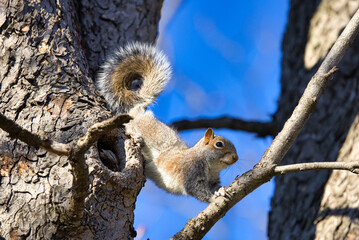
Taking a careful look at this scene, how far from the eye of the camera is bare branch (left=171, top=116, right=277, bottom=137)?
12.6 ft

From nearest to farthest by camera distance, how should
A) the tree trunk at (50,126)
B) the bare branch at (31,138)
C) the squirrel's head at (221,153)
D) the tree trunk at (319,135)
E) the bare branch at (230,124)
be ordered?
1. the bare branch at (31,138)
2. the tree trunk at (50,126)
3. the tree trunk at (319,135)
4. the squirrel's head at (221,153)
5. the bare branch at (230,124)

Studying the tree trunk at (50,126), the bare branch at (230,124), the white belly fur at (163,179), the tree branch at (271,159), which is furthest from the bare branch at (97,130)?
the bare branch at (230,124)

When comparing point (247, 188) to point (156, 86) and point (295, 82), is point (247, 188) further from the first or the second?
point (295, 82)

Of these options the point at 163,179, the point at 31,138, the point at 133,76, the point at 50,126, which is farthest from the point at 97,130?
the point at 133,76

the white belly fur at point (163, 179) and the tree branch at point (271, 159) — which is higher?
the white belly fur at point (163, 179)

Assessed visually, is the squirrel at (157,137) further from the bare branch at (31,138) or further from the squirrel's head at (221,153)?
the bare branch at (31,138)

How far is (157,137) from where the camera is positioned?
9.69 ft

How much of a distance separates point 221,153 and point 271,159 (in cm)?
116

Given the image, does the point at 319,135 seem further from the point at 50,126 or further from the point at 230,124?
the point at 50,126

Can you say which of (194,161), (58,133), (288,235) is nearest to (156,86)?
(194,161)

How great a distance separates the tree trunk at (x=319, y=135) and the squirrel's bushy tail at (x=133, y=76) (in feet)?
3.62

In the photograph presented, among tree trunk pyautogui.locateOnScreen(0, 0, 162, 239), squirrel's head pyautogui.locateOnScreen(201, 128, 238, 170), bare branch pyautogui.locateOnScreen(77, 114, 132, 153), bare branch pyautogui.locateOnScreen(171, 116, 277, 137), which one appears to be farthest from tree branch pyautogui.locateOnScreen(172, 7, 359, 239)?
bare branch pyautogui.locateOnScreen(171, 116, 277, 137)

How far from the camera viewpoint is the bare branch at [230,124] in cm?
385

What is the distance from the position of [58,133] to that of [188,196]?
1.19 metres
